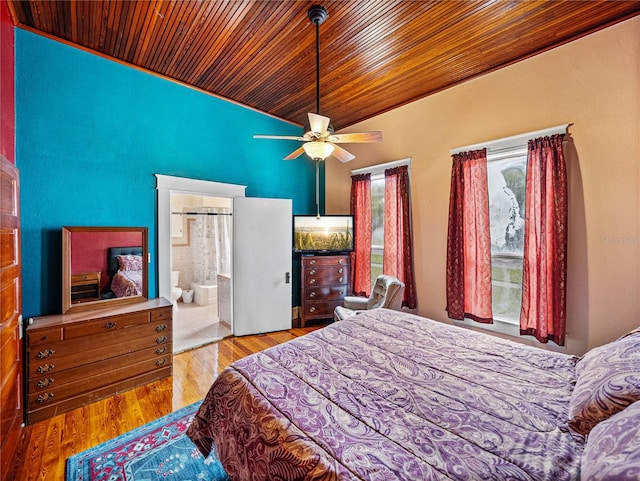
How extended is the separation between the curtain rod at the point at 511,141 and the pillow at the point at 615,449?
2.48 meters

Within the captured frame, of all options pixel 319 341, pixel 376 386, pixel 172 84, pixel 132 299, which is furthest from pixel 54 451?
pixel 172 84

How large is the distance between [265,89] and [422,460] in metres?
3.74

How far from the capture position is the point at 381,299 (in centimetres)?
348

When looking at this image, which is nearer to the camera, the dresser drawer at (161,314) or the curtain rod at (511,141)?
the curtain rod at (511,141)

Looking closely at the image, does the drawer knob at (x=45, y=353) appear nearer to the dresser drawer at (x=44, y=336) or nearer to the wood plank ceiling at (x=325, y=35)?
the dresser drawer at (x=44, y=336)

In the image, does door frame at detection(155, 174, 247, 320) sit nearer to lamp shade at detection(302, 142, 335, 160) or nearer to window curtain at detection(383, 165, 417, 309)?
lamp shade at detection(302, 142, 335, 160)

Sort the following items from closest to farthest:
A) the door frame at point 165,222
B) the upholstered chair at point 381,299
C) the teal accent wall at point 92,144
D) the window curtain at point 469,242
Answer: the teal accent wall at point 92,144 → the window curtain at point 469,242 → the door frame at point 165,222 → the upholstered chair at point 381,299

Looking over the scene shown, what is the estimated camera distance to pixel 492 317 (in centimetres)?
299

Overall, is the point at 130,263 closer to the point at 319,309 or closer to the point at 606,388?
the point at 319,309

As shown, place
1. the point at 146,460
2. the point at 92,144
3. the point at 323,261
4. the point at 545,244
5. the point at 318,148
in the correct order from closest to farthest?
the point at 146,460 → the point at 318,148 → the point at 545,244 → the point at 92,144 → the point at 323,261

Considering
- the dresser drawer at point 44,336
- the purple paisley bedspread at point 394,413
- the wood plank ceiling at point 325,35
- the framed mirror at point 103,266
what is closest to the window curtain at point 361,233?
the wood plank ceiling at point 325,35

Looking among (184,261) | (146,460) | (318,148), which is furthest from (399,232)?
(184,261)

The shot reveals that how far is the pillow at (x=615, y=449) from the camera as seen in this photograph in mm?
705

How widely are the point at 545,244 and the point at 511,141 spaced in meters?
1.07
